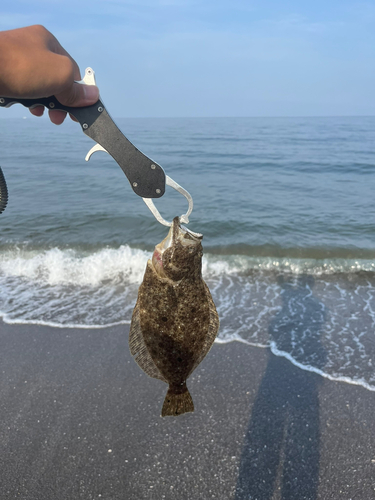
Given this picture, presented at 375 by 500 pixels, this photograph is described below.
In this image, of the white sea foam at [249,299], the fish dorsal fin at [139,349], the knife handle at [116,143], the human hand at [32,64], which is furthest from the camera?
the white sea foam at [249,299]

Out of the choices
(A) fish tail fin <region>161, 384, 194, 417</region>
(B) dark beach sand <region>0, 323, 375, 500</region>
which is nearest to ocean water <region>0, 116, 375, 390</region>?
(B) dark beach sand <region>0, 323, 375, 500</region>

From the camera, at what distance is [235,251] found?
1042 centimetres

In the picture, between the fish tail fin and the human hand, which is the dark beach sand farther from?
the human hand

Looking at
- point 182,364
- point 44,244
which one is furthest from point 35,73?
point 44,244

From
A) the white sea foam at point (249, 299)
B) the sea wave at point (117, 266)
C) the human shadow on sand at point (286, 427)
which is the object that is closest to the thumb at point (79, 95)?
the human shadow on sand at point (286, 427)

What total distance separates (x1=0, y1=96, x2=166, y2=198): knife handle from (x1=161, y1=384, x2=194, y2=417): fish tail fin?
1.43 m

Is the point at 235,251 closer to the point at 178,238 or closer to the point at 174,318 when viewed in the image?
the point at 174,318

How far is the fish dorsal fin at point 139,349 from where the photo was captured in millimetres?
2619

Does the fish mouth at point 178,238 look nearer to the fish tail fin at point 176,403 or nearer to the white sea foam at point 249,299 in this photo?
the fish tail fin at point 176,403

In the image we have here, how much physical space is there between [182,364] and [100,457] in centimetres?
216

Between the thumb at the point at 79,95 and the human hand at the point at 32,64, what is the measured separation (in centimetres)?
10

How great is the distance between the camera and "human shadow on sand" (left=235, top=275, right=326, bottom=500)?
145 inches

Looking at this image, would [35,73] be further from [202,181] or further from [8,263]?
[202,181]

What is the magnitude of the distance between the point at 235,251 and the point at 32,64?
9.06 metres
